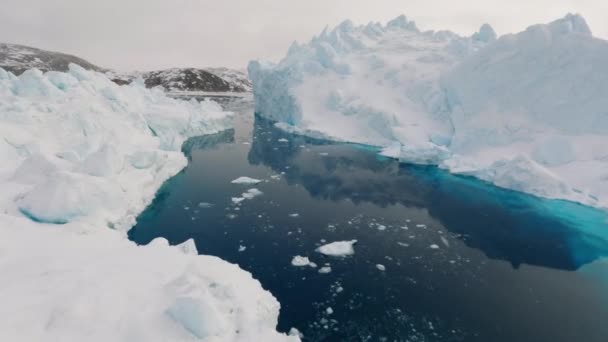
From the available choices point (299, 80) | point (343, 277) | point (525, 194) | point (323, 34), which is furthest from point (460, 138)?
point (323, 34)

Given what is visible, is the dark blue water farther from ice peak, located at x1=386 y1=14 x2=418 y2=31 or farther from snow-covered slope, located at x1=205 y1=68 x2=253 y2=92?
snow-covered slope, located at x1=205 y1=68 x2=253 y2=92

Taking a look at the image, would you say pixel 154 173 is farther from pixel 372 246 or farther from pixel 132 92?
pixel 132 92

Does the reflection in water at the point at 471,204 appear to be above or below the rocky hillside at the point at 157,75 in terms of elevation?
above

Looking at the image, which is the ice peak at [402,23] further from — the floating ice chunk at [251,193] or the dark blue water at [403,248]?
the floating ice chunk at [251,193]

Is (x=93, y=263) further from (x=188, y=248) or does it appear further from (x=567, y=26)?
(x=567, y=26)

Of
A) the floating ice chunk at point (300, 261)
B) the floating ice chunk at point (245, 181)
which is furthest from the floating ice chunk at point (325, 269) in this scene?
the floating ice chunk at point (245, 181)

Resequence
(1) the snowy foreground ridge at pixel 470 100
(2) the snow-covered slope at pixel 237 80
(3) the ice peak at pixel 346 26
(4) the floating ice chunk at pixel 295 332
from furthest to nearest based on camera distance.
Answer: (2) the snow-covered slope at pixel 237 80 < (3) the ice peak at pixel 346 26 < (1) the snowy foreground ridge at pixel 470 100 < (4) the floating ice chunk at pixel 295 332
